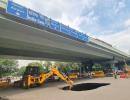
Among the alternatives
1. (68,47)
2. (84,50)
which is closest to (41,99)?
(68,47)

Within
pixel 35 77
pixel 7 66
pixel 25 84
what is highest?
pixel 7 66

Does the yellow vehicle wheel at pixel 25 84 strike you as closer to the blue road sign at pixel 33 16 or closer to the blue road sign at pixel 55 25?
the blue road sign at pixel 55 25

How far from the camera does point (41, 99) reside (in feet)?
52.0

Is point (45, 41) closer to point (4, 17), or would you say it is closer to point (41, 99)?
point (4, 17)

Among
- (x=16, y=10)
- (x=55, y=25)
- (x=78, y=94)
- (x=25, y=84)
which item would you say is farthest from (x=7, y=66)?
(x=78, y=94)

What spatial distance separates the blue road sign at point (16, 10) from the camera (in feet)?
62.3

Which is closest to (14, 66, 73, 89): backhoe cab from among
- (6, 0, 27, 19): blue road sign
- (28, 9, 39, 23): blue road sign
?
(28, 9, 39, 23): blue road sign

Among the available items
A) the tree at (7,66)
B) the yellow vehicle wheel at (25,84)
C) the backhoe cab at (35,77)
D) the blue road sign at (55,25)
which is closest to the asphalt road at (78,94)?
the yellow vehicle wheel at (25,84)

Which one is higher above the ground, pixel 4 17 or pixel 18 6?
pixel 18 6

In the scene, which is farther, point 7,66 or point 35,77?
point 7,66

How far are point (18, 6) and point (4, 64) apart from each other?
85.1 m

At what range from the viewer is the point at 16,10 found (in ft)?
64.7

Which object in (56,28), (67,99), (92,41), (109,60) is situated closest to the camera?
(67,99)

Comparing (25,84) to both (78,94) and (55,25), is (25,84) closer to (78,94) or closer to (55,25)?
(55,25)
